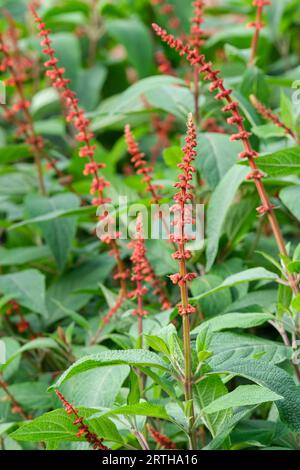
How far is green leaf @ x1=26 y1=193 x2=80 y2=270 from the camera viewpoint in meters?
1.69

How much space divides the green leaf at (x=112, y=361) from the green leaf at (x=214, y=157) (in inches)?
21.9

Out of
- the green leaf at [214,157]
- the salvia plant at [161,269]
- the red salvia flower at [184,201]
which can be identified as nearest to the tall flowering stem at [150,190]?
the salvia plant at [161,269]

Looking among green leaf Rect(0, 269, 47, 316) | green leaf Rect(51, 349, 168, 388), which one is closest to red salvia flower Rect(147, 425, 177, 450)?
green leaf Rect(51, 349, 168, 388)

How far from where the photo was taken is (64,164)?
2109mm

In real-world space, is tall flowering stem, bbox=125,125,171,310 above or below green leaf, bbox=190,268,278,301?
above

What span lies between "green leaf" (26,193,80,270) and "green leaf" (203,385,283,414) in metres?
0.73

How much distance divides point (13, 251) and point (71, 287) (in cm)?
18

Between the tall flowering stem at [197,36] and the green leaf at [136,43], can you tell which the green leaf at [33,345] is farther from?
the green leaf at [136,43]

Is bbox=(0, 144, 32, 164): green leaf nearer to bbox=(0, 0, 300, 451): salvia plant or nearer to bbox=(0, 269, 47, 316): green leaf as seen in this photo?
bbox=(0, 0, 300, 451): salvia plant

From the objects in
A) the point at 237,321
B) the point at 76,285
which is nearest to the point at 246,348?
the point at 237,321

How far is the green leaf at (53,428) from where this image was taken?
1.07 metres

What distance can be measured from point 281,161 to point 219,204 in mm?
176

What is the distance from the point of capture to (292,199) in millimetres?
1367

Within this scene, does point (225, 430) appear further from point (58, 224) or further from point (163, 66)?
point (163, 66)
